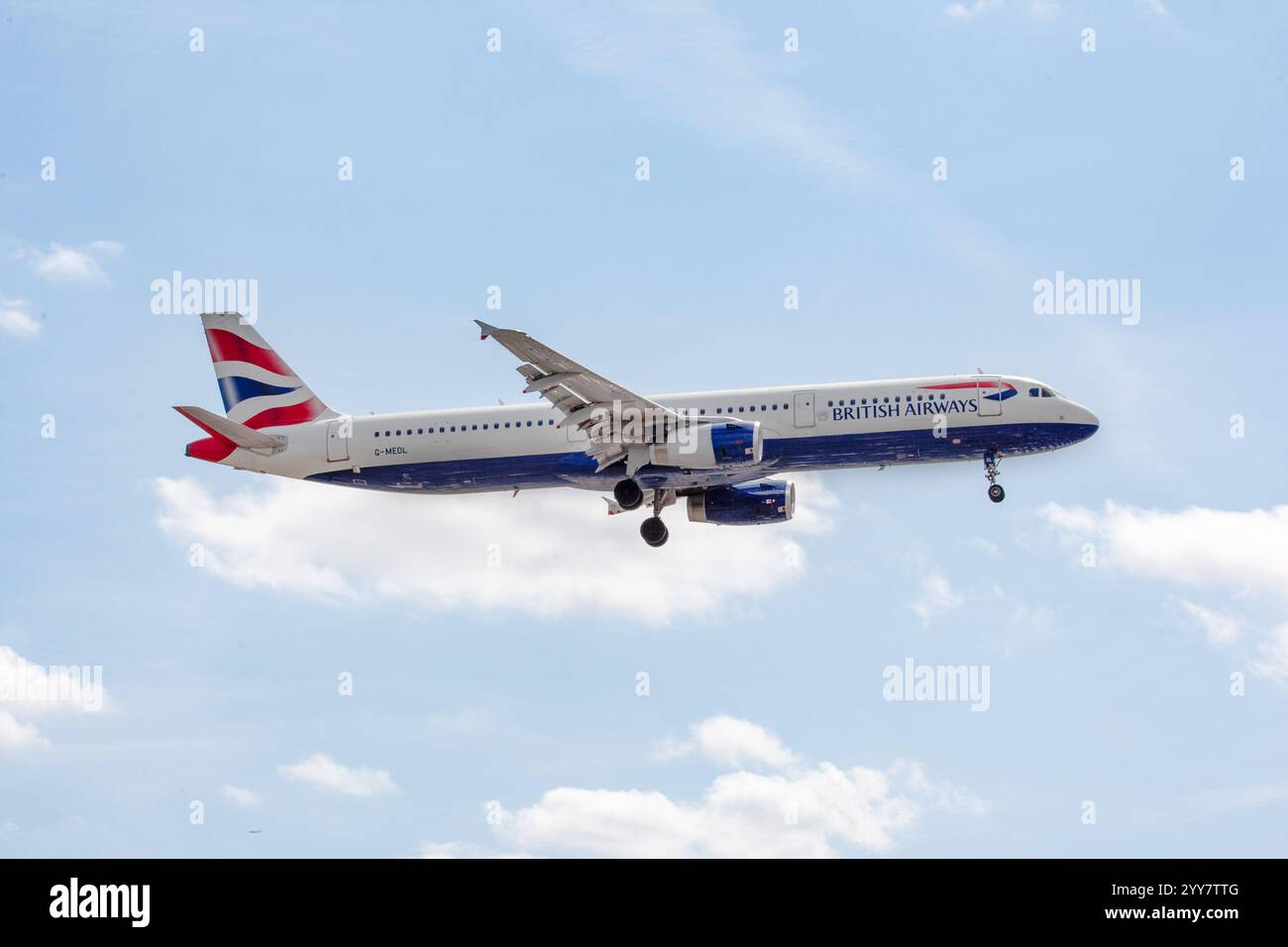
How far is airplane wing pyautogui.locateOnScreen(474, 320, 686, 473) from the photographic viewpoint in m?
57.1

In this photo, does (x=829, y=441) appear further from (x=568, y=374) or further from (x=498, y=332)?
(x=498, y=332)

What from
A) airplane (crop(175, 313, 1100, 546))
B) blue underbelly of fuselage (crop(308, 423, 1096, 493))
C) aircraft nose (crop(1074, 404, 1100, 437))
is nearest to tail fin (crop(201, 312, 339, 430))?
airplane (crop(175, 313, 1100, 546))

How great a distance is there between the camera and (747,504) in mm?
66375

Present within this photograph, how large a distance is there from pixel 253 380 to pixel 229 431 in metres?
4.83

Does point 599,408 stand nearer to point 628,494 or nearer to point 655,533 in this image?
point 628,494

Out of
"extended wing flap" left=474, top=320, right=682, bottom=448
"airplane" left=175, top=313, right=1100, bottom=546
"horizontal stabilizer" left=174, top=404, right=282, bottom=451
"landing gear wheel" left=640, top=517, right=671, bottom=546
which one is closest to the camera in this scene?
"extended wing flap" left=474, top=320, right=682, bottom=448

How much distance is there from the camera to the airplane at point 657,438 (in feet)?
195

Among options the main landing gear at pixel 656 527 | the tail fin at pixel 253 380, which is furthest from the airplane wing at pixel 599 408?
the tail fin at pixel 253 380

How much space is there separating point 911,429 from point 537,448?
15046 millimetres

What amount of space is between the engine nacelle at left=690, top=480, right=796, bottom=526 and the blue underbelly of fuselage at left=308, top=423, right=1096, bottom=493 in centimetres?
386

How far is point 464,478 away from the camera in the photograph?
63.3 metres

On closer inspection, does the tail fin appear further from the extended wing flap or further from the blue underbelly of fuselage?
the extended wing flap

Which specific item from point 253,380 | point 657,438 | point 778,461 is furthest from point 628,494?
point 253,380
